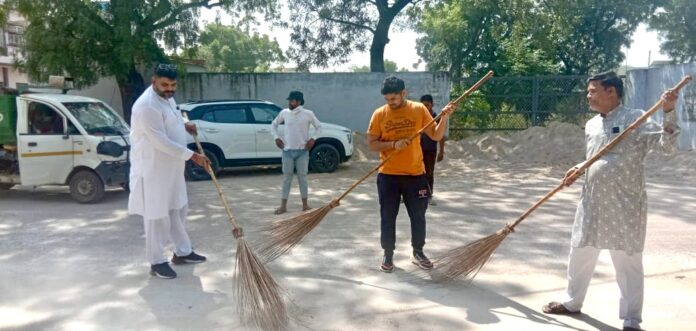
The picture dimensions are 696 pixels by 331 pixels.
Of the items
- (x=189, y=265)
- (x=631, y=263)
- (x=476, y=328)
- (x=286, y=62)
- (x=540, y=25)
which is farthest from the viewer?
(x=286, y=62)

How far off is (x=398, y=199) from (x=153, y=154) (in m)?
2.11

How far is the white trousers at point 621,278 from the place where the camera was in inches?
140

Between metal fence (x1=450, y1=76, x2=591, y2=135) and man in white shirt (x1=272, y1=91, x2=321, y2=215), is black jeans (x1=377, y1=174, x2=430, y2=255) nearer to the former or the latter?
man in white shirt (x1=272, y1=91, x2=321, y2=215)

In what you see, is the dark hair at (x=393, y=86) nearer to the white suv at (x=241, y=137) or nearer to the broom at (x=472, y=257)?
the broom at (x=472, y=257)

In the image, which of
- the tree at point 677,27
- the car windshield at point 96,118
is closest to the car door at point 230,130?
the car windshield at point 96,118

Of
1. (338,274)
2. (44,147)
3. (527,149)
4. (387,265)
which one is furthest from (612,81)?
(527,149)

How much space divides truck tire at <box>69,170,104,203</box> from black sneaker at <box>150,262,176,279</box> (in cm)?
418

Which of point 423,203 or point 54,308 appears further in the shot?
point 423,203

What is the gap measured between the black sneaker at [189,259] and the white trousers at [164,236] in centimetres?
3

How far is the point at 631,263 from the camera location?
3.55 m

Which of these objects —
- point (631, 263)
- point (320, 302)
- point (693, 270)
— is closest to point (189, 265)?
point (320, 302)

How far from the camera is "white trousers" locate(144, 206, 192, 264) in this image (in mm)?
4859

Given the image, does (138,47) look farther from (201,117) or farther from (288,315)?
(288,315)

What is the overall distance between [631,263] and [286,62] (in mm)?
18563
